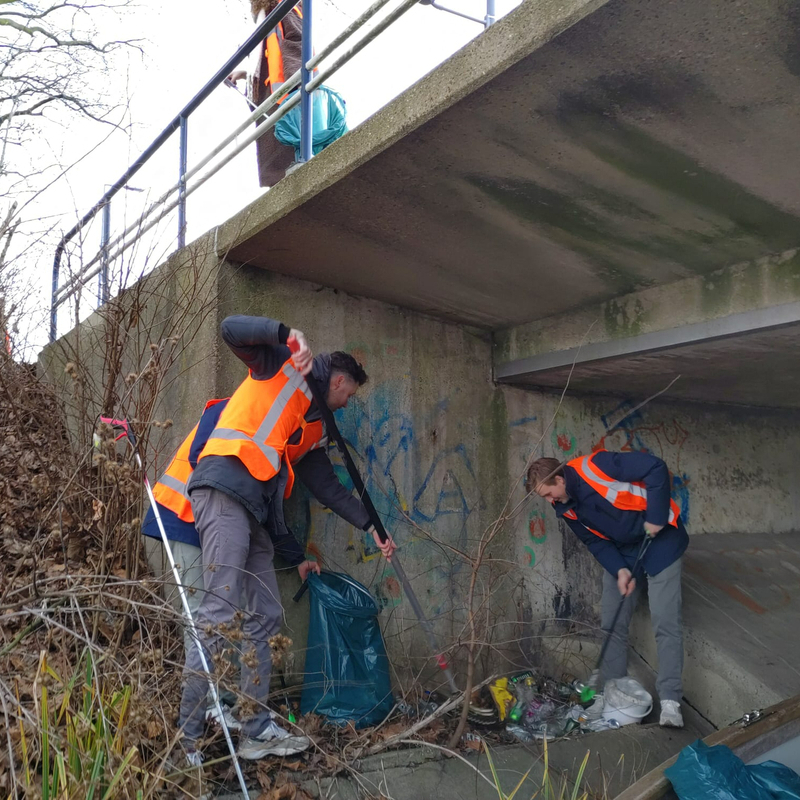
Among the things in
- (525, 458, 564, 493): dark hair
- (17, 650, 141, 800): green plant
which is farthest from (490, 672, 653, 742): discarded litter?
(17, 650, 141, 800): green plant

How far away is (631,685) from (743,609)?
1.44m

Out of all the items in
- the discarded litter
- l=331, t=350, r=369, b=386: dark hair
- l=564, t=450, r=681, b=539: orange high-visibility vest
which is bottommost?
the discarded litter

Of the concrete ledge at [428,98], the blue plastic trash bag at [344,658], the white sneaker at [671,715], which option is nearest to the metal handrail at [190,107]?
the concrete ledge at [428,98]

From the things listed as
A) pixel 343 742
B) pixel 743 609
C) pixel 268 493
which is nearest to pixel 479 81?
pixel 268 493

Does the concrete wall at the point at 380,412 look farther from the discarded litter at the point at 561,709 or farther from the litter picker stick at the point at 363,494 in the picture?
the discarded litter at the point at 561,709

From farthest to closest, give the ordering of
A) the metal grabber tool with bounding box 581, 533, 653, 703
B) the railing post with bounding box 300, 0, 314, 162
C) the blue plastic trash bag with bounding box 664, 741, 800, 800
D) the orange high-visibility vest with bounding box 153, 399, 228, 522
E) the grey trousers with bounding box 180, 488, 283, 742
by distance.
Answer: the metal grabber tool with bounding box 581, 533, 653, 703, the railing post with bounding box 300, 0, 314, 162, the orange high-visibility vest with bounding box 153, 399, 228, 522, the grey trousers with bounding box 180, 488, 283, 742, the blue plastic trash bag with bounding box 664, 741, 800, 800

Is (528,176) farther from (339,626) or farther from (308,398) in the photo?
(339,626)

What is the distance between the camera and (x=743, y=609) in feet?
16.8

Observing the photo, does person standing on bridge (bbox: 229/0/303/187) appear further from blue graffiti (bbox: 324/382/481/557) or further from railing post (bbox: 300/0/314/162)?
blue graffiti (bbox: 324/382/481/557)

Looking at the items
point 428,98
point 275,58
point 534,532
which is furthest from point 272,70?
point 534,532

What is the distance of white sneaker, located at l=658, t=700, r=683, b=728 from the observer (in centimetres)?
390

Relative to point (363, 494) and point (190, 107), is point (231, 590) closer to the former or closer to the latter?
point (363, 494)

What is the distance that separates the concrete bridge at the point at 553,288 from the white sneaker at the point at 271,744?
2.62ft

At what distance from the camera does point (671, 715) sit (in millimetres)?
3922
